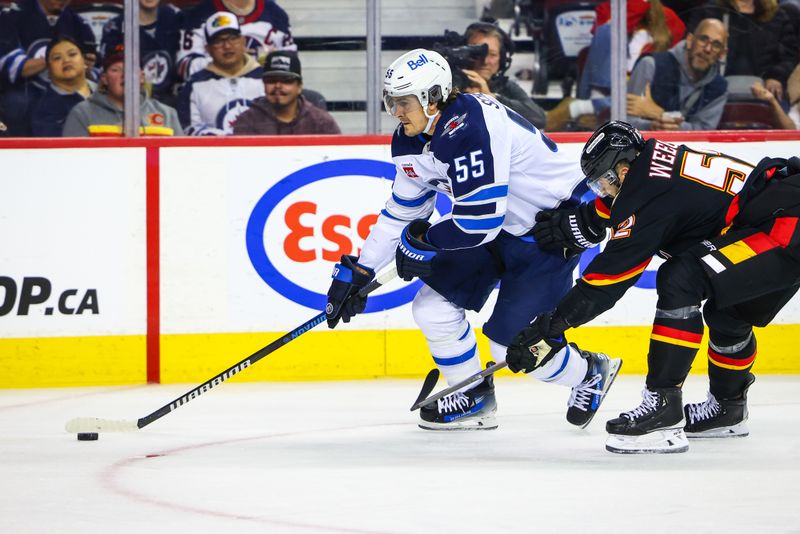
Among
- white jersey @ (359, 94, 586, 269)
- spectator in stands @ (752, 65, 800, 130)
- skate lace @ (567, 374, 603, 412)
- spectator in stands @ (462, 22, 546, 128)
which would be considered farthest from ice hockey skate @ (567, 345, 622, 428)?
spectator in stands @ (752, 65, 800, 130)

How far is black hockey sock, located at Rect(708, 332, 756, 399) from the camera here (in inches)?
170

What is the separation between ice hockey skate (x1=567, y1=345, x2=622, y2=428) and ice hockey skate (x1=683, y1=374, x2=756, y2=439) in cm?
31

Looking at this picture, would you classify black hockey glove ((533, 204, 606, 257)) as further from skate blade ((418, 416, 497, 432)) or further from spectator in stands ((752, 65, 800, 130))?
spectator in stands ((752, 65, 800, 130))

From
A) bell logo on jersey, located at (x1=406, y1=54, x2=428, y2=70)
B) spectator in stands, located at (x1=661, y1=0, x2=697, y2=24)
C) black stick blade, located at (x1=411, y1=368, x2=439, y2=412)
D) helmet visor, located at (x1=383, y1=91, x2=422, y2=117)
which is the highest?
spectator in stands, located at (x1=661, y1=0, x2=697, y2=24)

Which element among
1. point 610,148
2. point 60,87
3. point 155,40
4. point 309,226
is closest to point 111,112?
point 60,87

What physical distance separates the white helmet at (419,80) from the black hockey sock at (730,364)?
120 cm

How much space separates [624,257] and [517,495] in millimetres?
832

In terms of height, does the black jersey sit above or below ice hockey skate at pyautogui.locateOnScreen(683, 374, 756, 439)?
above

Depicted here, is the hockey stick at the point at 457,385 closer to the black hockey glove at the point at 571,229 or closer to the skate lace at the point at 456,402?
the skate lace at the point at 456,402

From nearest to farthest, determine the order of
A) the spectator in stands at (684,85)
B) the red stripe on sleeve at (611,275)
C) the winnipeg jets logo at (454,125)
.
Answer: the red stripe on sleeve at (611,275), the winnipeg jets logo at (454,125), the spectator in stands at (684,85)

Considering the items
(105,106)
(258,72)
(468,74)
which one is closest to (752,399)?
(468,74)

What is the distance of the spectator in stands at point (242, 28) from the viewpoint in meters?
5.75

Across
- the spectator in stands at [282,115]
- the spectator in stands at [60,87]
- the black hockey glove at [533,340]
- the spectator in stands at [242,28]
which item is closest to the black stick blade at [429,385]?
the black hockey glove at [533,340]

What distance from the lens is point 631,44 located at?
5.96 metres
